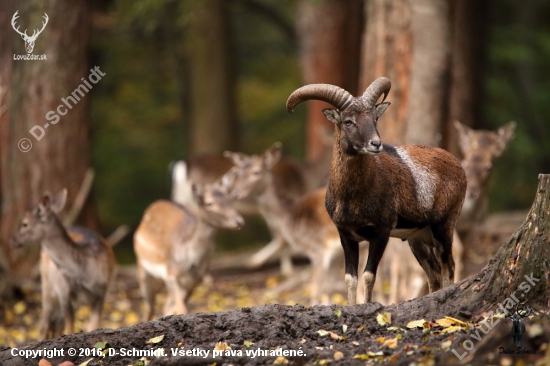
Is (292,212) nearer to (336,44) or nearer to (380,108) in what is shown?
(336,44)

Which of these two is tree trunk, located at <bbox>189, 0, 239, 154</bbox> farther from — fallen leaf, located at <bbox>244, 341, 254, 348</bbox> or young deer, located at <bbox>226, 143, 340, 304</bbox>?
fallen leaf, located at <bbox>244, 341, 254, 348</bbox>

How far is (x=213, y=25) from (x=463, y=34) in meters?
6.34

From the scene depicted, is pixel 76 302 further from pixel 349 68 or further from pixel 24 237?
pixel 349 68

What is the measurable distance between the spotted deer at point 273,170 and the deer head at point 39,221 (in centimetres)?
550

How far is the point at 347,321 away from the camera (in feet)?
18.5

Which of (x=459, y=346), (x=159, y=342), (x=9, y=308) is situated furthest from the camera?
(x=9, y=308)

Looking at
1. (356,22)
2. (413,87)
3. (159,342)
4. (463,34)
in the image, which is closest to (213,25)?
(356,22)

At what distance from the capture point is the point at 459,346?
4773 millimetres

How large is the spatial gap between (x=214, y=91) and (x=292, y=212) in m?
6.02

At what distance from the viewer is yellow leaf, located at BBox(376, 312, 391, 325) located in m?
5.59

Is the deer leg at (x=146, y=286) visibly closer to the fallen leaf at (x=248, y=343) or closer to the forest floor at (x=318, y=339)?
the forest floor at (x=318, y=339)

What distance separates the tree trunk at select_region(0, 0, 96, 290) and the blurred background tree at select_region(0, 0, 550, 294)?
0.02m

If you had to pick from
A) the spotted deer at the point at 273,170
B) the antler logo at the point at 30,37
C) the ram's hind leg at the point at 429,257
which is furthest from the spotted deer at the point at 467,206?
the antler logo at the point at 30,37

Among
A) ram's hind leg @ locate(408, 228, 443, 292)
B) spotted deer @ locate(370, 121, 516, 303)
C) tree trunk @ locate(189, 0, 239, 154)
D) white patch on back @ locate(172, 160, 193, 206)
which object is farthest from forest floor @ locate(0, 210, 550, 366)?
tree trunk @ locate(189, 0, 239, 154)
